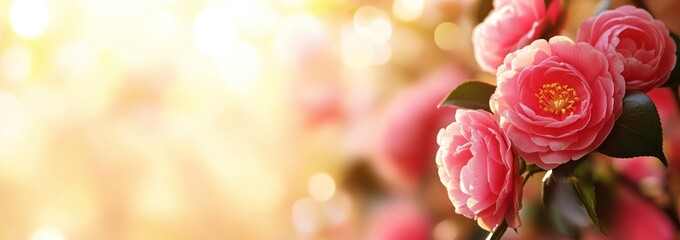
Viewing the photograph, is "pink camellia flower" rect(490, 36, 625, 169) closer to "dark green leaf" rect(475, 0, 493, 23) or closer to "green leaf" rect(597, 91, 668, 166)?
"green leaf" rect(597, 91, 668, 166)

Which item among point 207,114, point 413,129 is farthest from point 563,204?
point 207,114

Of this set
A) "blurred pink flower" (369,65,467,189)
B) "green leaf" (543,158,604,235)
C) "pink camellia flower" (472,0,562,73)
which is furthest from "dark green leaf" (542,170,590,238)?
"blurred pink flower" (369,65,467,189)

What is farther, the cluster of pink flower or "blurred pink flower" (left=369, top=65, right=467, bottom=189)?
"blurred pink flower" (left=369, top=65, right=467, bottom=189)

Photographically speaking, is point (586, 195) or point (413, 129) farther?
point (413, 129)

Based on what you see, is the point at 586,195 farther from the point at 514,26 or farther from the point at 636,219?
the point at 636,219

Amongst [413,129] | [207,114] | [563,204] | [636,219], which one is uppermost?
[207,114]

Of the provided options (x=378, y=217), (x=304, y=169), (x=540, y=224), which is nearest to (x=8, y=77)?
Answer: (x=304, y=169)
